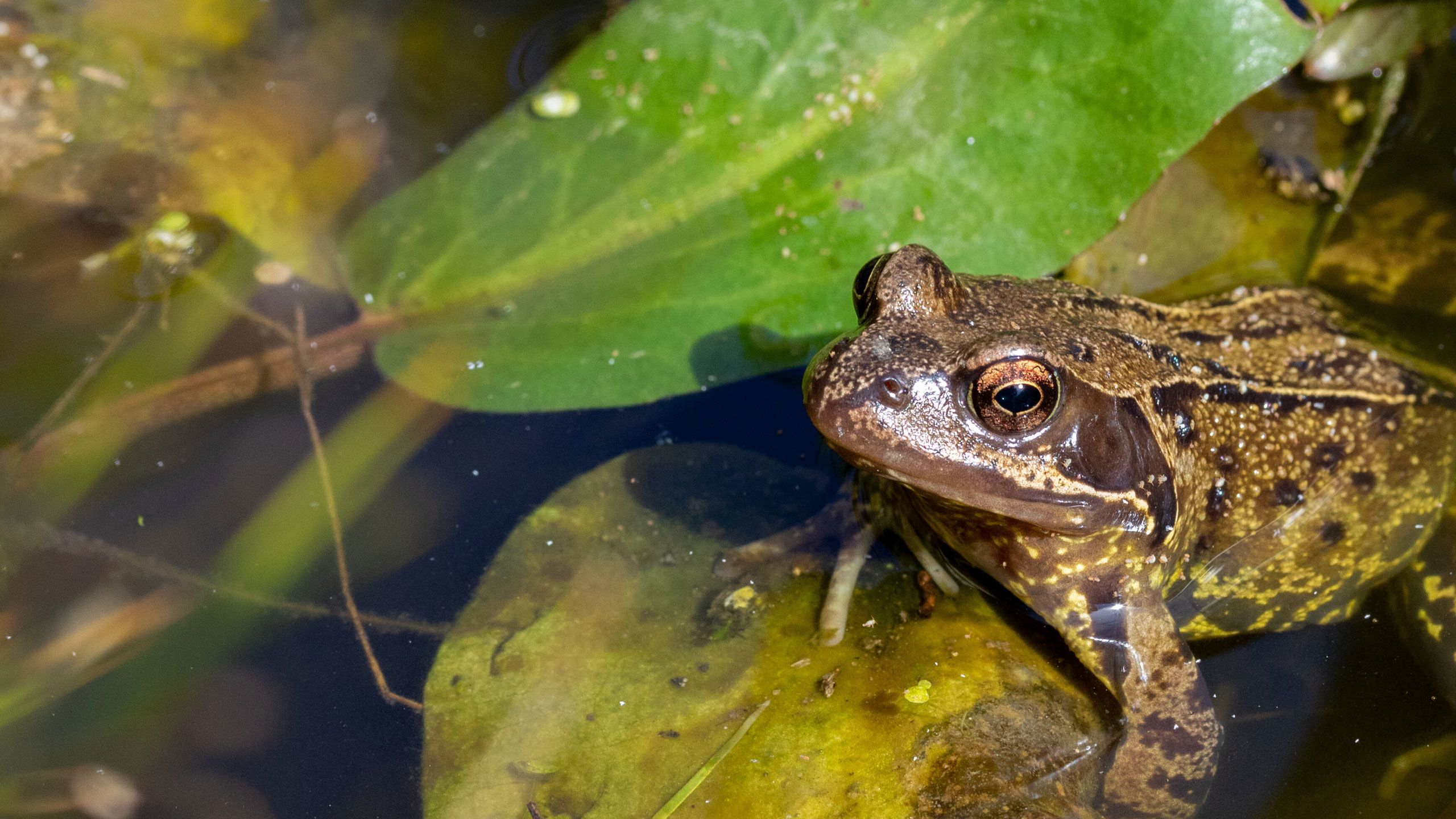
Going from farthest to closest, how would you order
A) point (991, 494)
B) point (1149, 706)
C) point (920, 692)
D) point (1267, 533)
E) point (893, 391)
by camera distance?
point (1267, 533), point (1149, 706), point (920, 692), point (991, 494), point (893, 391)

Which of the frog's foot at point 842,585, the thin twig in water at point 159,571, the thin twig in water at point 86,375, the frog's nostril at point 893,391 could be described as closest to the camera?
the frog's nostril at point 893,391

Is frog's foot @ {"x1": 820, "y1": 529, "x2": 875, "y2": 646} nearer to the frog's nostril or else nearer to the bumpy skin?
the bumpy skin

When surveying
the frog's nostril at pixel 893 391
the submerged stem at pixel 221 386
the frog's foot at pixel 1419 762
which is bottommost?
the frog's foot at pixel 1419 762

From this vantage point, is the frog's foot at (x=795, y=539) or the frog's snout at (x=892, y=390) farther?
the frog's foot at (x=795, y=539)

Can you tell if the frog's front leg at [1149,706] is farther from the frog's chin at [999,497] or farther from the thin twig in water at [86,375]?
the thin twig in water at [86,375]

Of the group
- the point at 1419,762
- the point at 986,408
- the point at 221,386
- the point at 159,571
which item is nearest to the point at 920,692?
the point at 986,408

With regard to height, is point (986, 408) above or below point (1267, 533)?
above

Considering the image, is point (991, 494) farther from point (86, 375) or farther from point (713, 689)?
point (86, 375)

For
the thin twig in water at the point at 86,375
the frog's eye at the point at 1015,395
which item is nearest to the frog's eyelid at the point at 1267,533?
the frog's eye at the point at 1015,395
